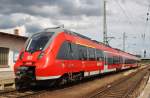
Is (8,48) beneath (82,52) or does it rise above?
above

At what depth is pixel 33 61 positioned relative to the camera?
1677cm

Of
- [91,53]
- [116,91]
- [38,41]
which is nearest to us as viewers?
[38,41]

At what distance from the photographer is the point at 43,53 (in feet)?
55.7

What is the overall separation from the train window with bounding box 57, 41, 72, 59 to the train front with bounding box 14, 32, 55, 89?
0.78 metres

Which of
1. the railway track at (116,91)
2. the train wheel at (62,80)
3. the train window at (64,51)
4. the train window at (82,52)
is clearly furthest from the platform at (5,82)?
the railway track at (116,91)

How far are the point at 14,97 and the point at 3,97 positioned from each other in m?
0.56

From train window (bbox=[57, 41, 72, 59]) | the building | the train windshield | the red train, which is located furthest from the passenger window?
the building

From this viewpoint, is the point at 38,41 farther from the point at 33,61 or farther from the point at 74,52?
the point at 74,52

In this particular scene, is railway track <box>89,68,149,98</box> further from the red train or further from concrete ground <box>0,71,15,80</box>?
concrete ground <box>0,71,15,80</box>

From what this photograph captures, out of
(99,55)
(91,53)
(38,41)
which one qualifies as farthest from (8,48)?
(38,41)

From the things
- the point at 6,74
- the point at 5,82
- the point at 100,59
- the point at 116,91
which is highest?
the point at 100,59

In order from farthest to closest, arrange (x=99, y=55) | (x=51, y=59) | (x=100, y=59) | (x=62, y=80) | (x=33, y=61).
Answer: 1. (x=100, y=59)
2. (x=99, y=55)
3. (x=62, y=80)
4. (x=51, y=59)
5. (x=33, y=61)

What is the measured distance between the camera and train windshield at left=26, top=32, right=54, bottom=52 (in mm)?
17555

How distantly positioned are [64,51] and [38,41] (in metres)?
1.55
